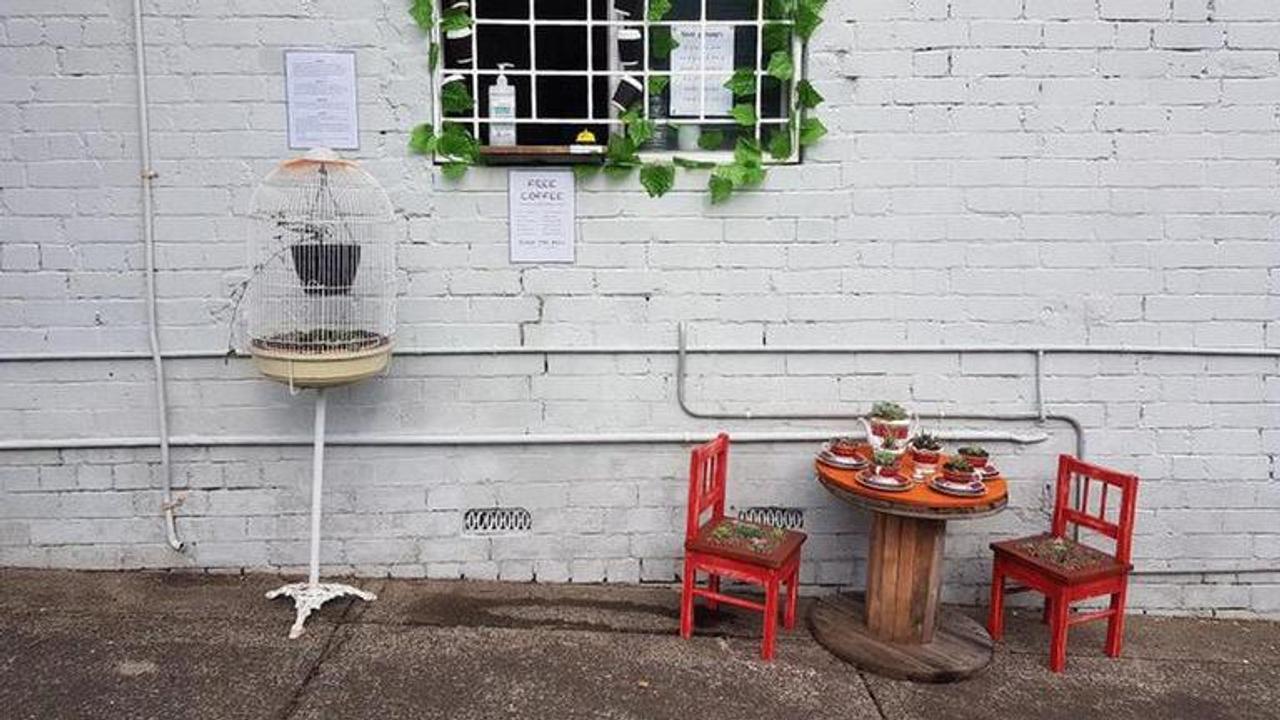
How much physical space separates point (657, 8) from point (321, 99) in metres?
1.42

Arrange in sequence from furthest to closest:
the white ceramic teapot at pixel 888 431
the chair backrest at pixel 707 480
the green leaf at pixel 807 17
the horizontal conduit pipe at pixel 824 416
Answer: the horizontal conduit pipe at pixel 824 416 → the green leaf at pixel 807 17 → the white ceramic teapot at pixel 888 431 → the chair backrest at pixel 707 480

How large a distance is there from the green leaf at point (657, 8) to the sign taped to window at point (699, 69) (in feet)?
0.43

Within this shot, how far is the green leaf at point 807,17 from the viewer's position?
12.3 ft

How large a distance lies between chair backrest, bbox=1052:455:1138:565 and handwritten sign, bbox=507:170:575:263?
2.24 m

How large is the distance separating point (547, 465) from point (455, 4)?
1.96 m

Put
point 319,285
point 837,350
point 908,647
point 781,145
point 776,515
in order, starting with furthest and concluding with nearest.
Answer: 1. point 776,515
2. point 837,350
3. point 781,145
4. point 908,647
5. point 319,285

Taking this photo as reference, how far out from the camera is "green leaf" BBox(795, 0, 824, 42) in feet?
12.3

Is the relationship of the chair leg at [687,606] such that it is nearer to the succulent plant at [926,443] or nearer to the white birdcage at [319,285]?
the succulent plant at [926,443]

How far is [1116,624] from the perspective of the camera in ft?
11.9

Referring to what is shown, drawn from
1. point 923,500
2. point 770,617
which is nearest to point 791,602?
point 770,617

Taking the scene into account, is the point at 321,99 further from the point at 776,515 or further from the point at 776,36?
the point at 776,515

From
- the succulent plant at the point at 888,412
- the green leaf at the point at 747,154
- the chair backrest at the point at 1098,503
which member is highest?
the green leaf at the point at 747,154

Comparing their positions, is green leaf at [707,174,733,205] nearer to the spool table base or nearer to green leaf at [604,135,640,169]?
green leaf at [604,135,640,169]

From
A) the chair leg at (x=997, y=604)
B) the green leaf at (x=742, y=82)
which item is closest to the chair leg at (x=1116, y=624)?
the chair leg at (x=997, y=604)
